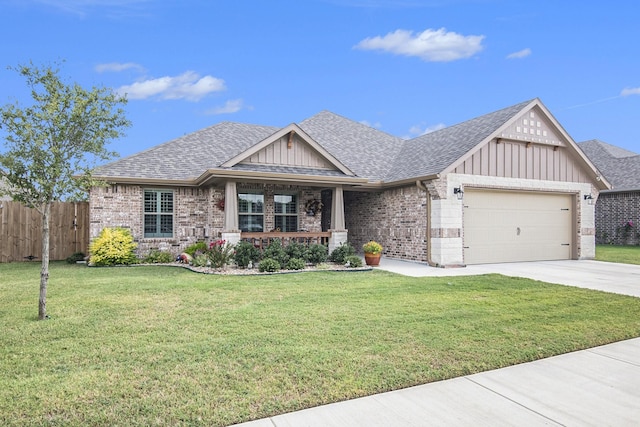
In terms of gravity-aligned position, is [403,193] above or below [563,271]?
above

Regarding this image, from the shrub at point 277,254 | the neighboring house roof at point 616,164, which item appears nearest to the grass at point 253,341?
the shrub at point 277,254

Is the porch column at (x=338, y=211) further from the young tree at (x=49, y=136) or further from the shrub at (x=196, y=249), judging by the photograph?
the young tree at (x=49, y=136)

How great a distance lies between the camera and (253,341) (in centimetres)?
467

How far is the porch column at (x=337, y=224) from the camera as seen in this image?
525 inches

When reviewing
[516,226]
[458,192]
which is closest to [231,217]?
[458,192]

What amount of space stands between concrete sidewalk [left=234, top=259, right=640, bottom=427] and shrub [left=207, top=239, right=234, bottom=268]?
849 cm

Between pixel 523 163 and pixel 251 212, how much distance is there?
9.85 meters

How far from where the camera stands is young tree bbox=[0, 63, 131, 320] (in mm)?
5688

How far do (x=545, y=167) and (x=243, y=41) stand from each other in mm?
12887

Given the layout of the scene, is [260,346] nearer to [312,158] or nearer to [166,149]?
[312,158]

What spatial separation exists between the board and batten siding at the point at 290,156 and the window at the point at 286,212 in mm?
1631

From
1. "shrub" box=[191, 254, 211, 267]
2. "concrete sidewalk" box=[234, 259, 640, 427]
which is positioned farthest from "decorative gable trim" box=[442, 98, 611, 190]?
"concrete sidewalk" box=[234, 259, 640, 427]

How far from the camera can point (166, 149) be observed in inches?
610

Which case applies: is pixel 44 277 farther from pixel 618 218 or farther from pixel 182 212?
pixel 618 218
